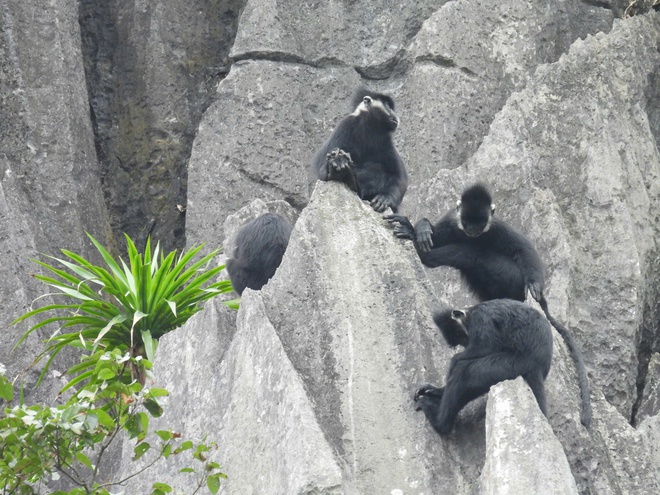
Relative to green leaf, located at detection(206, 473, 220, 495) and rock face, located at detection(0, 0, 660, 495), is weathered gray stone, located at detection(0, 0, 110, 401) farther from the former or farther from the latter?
green leaf, located at detection(206, 473, 220, 495)

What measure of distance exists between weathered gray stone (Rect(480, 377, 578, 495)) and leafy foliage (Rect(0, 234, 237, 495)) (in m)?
1.40

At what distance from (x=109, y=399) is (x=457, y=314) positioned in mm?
2060

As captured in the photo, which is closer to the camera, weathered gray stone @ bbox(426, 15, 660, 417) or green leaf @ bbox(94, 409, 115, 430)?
green leaf @ bbox(94, 409, 115, 430)

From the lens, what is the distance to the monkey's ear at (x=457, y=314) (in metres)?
7.76

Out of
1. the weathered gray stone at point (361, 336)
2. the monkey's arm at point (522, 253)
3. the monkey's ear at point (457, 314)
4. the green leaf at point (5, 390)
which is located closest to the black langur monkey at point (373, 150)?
the monkey's arm at point (522, 253)

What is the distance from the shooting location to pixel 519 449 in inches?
271

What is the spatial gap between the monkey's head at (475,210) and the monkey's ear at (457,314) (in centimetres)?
118

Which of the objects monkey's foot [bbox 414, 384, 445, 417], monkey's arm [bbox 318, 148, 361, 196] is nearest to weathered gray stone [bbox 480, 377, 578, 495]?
monkey's foot [bbox 414, 384, 445, 417]

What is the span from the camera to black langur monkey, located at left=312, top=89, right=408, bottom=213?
9812 millimetres

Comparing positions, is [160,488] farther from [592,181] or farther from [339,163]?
[592,181]

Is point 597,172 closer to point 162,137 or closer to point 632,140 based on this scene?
point 632,140

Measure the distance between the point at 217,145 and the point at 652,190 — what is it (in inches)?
148

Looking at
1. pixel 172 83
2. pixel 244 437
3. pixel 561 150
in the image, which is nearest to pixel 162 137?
pixel 172 83

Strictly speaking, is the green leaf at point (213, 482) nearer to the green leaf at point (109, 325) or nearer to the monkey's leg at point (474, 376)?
the monkey's leg at point (474, 376)
